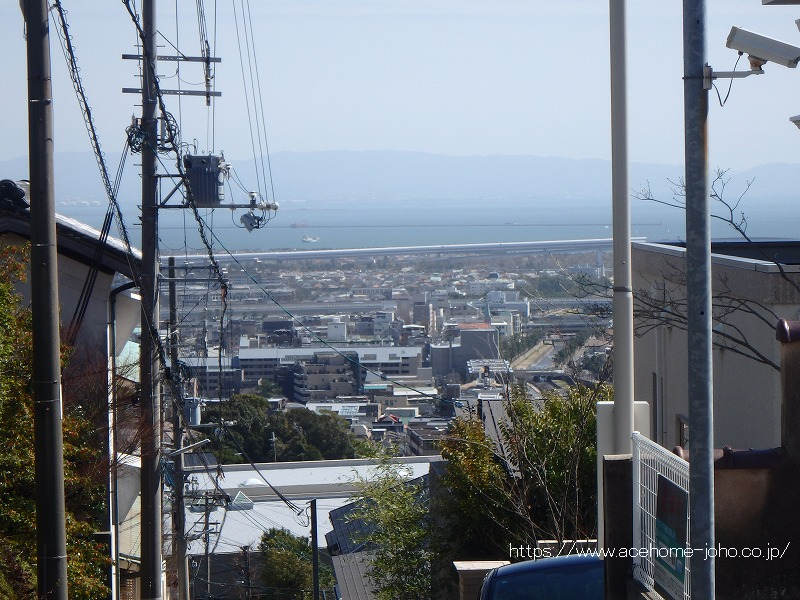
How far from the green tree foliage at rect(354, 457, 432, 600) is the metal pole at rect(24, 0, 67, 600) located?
8.33m

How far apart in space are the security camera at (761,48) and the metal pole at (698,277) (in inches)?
20.3

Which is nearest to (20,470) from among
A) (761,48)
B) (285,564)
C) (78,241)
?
(78,241)

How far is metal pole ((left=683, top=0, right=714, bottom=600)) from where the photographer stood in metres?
4.66

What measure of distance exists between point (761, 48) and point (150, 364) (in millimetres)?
10151

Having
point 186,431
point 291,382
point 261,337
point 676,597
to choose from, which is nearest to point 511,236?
point 261,337

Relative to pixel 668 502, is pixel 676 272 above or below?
above

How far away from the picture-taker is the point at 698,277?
15.3 feet

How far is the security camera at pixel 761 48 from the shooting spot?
5.04 meters

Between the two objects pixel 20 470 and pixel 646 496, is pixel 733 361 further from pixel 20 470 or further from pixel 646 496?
pixel 20 470

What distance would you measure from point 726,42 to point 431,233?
181 m

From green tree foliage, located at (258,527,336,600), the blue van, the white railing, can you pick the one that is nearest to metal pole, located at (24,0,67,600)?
the blue van

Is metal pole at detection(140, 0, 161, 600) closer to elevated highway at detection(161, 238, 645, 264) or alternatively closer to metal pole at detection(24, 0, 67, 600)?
metal pole at detection(24, 0, 67, 600)

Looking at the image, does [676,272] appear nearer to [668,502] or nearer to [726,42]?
[668,502]

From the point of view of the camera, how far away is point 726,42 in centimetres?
526
